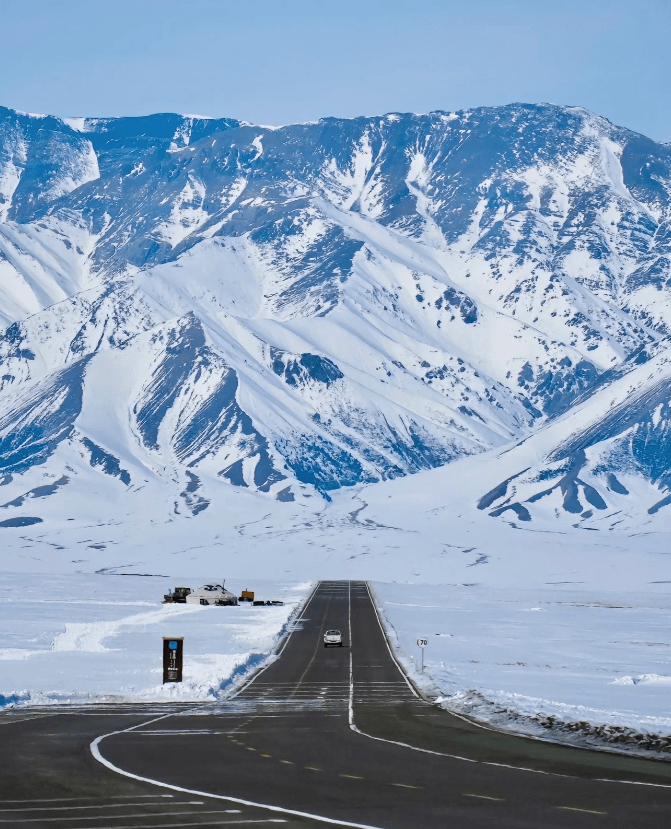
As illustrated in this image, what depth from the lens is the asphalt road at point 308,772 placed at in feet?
72.4

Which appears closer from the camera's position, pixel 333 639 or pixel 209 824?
A: pixel 209 824

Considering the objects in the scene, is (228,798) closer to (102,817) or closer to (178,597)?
(102,817)

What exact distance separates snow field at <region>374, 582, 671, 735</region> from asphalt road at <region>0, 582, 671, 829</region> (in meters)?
3.90

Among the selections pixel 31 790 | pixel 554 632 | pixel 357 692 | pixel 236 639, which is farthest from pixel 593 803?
pixel 554 632

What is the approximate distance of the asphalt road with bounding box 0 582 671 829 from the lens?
72.4 ft

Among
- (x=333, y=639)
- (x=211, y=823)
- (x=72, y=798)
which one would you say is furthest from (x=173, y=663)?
(x=211, y=823)

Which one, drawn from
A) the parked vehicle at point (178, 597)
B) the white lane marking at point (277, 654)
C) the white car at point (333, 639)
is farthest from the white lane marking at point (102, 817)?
the parked vehicle at point (178, 597)

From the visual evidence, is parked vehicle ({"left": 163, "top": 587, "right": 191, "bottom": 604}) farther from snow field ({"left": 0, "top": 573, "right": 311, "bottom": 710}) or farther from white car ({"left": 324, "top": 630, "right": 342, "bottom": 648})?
white car ({"left": 324, "top": 630, "right": 342, "bottom": 648})

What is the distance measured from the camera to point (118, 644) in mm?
68625

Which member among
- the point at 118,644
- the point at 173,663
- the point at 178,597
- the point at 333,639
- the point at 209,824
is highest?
the point at 178,597

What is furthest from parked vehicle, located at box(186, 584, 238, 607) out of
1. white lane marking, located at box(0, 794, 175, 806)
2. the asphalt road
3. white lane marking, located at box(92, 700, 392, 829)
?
white lane marking, located at box(0, 794, 175, 806)

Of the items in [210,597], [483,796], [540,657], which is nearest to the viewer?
[483,796]

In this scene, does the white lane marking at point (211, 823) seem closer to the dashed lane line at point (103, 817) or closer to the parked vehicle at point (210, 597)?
the dashed lane line at point (103, 817)

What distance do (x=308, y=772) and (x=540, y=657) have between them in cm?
4124
